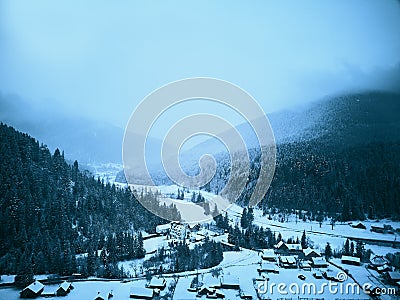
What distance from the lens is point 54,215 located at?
27000 millimetres

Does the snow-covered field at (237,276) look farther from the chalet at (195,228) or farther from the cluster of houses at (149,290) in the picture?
the chalet at (195,228)

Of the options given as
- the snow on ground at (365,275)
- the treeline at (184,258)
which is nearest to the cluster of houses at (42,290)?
the treeline at (184,258)

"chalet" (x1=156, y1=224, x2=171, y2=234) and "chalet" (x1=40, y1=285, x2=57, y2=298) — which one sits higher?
"chalet" (x1=156, y1=224, x2=171, y2=234)

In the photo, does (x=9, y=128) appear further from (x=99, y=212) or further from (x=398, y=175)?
(x=398, y=175)

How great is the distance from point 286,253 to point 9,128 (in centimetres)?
3228

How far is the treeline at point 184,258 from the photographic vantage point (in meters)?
21.0

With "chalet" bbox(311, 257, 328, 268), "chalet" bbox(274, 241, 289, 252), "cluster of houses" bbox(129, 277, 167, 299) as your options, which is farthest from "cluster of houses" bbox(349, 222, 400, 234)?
"cluster of houses" bbox(129, 277, 167, 299)

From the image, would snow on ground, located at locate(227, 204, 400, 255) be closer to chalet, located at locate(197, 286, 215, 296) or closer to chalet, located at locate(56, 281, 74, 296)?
chalet, located at locate(197, 286, 215, 296)

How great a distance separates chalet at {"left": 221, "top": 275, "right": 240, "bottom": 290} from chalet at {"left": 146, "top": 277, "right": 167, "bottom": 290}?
310 cm

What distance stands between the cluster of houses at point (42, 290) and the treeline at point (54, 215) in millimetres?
1575

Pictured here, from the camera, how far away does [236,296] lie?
1549 cm

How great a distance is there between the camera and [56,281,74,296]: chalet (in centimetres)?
1582

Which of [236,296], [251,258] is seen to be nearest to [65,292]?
[236,296]

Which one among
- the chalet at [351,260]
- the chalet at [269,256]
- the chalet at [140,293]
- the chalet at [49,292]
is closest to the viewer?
the chalet at [140,293]
